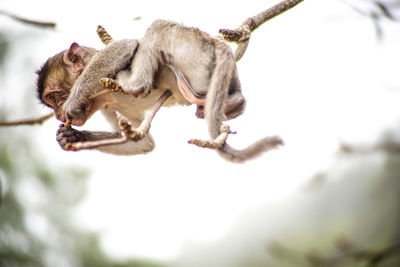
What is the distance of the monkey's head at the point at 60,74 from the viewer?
10.8ft

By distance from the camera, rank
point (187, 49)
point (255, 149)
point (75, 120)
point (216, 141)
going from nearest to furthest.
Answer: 1. point (216, 141)
2. point (255, 149)
3. point (187, 49)
4. point (75, 120)

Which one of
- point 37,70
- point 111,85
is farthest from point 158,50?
point 37,70

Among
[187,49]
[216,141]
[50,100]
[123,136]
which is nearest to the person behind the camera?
[123,136]

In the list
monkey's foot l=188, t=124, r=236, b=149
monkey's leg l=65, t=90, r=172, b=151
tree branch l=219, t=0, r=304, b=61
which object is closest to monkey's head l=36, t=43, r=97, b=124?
tree branch l=219, t=0, r=304, b=61

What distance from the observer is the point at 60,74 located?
3.38m

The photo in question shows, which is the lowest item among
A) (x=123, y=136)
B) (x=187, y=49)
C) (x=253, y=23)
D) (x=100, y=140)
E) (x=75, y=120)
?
(x=123, y=136)

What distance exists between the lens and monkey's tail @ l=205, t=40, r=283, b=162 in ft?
7.35

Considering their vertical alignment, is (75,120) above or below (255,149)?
above

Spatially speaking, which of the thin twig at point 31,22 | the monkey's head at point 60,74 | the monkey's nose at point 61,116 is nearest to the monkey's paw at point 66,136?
the monkey's nose at point 61,116

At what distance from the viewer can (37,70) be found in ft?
11.4

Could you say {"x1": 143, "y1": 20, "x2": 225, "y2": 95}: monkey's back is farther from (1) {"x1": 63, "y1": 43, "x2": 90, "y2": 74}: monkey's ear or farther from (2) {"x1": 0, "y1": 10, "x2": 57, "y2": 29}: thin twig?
(2) {"x1": 0, "y1": 10, "x2": 57, "y2": 29}: thin twig

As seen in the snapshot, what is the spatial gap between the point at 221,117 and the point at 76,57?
1648mm

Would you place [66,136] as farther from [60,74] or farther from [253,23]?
[253,23]

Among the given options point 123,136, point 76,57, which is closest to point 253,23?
point 76,57
